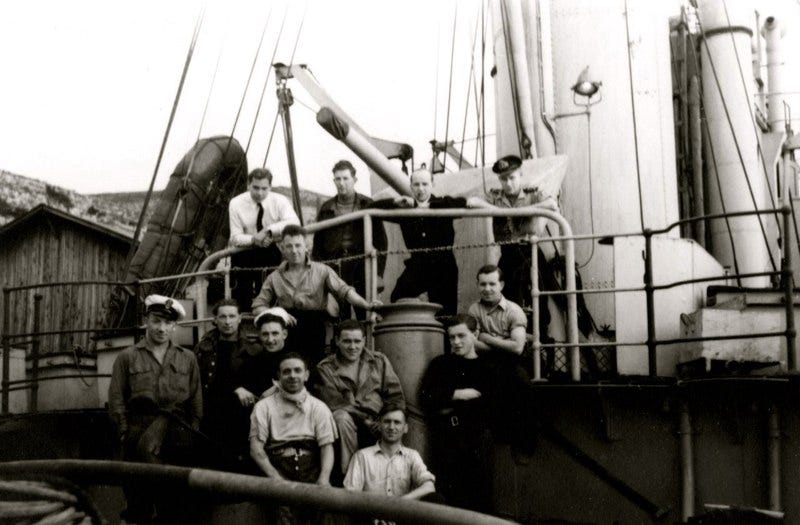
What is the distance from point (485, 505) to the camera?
7.67 meters

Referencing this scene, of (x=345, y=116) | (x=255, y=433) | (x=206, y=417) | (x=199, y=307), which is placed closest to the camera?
(x=255, y=433)

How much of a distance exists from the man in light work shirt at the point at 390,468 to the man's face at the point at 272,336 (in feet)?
3.33

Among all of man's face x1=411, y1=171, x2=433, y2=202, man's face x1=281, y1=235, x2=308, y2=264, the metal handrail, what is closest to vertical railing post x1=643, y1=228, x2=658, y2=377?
man's face x1=411, y1=171, x2=433, y2=202

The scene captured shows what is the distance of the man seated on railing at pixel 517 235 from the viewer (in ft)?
31.1

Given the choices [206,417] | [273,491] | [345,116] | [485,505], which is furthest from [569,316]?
[273,491]

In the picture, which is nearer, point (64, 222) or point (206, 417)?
point (206, 417)

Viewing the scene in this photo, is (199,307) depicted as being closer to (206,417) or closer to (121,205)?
(206,417)

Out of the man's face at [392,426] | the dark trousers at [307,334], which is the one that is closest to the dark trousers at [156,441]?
the dark trousers at [307,334]

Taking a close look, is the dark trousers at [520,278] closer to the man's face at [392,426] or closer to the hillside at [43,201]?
the man's face at [392,426]

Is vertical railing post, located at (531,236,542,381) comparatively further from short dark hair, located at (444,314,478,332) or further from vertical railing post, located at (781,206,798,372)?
vertical railing post, located at (781,206,798,372)

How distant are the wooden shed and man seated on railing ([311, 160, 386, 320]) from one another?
1025 cm

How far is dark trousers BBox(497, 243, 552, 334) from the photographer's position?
9.48 meters

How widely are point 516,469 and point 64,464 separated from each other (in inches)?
193

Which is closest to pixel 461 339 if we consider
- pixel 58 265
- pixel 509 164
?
pixel 509 164
